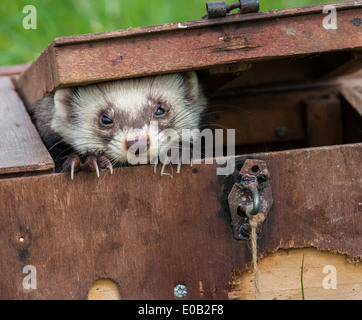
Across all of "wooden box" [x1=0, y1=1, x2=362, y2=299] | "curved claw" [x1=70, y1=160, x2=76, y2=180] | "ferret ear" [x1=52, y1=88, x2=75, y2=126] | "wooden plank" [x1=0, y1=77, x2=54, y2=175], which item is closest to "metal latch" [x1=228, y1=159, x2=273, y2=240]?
"wooden box" [x1=0, y1=1, x2=362, y2=299]

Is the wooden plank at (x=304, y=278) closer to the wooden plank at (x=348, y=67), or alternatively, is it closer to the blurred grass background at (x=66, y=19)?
the wooden plank at (x=348, y=67)

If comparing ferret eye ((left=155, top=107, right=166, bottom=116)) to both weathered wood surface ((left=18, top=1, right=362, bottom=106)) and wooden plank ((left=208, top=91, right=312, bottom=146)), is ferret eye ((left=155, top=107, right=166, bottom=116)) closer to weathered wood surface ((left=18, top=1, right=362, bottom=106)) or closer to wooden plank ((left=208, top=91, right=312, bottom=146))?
weathered wood surface ((left=18, top=1, right=362, bottom=106))

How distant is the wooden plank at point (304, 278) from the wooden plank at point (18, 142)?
0.84 meters

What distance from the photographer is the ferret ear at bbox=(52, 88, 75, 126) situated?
8.70 feet

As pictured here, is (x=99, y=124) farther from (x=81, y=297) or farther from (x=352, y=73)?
(x=352, y=73)

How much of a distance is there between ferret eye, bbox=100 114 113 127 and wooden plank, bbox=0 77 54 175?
258 millimetres

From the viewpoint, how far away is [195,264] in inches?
90.8

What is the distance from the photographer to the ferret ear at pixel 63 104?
2650mm

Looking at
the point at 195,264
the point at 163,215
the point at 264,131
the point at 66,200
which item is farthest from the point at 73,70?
the point at 264,131

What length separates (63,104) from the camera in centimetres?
267

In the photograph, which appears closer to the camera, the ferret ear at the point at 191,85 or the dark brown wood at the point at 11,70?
the ferret ear at the point at 191,85

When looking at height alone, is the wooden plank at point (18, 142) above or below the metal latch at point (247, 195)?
above

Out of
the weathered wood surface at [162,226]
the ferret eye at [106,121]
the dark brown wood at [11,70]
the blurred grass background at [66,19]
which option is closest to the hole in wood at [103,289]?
the weathered wood surface at [162,226]

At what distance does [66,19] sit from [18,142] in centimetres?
259
